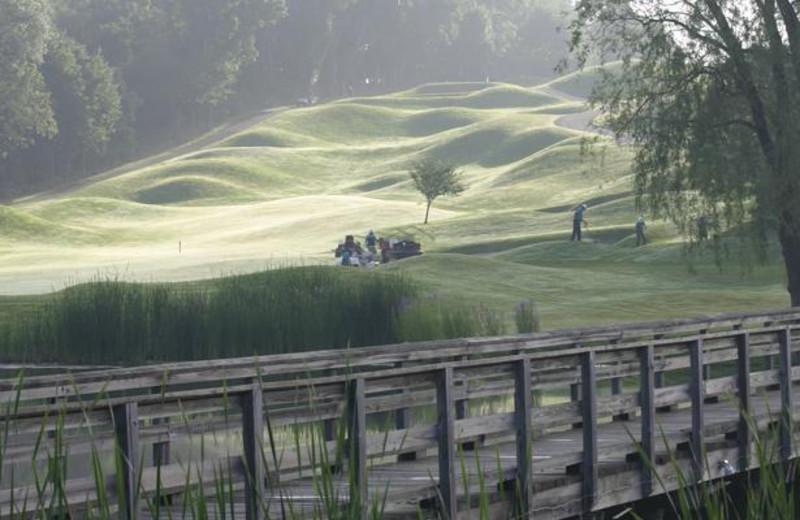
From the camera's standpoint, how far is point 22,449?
8602 mm

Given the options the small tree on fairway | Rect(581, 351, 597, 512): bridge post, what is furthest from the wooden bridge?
the small tree on fairway

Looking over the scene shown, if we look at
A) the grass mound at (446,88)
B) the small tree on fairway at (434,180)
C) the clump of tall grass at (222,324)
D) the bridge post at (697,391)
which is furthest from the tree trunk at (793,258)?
the grass mound at (446,88)

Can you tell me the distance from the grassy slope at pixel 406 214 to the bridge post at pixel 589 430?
21.8 metres

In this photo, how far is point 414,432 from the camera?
31.1 feet

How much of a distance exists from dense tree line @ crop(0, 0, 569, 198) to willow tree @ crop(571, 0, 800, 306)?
77.7 metres

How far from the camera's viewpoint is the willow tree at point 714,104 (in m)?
26.3

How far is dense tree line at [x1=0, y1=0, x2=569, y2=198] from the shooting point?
4176 inches

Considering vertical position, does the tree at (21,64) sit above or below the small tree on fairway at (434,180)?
above

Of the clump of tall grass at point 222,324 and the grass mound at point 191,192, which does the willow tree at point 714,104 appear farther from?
the grass mound at point 191,192

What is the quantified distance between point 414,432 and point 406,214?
67239 millimetres

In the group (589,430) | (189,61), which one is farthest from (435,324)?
(189,61)

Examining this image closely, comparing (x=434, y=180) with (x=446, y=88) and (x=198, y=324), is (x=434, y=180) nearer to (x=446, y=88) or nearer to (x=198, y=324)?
(x=198, y=324)

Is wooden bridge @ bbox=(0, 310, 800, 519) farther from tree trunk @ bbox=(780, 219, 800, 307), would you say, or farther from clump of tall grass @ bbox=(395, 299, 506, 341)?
tree trunk @ bbox=(780, 219, 800, 307)

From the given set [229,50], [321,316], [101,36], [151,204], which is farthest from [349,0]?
[321,316]
